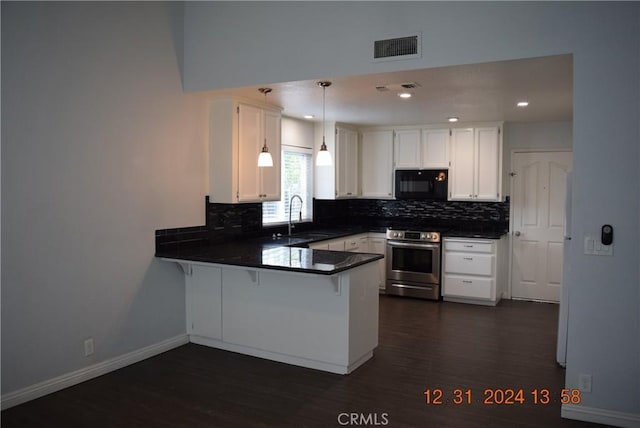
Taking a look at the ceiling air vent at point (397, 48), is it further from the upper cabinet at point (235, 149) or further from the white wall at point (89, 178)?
the white wall at point (89, 178)

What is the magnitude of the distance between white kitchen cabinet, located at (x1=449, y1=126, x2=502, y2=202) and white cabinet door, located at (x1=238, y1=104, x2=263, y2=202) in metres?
2.83

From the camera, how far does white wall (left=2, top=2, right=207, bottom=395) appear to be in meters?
3.29

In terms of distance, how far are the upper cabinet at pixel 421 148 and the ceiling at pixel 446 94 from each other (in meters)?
0.34

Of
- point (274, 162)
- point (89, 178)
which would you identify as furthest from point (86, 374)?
point (274, 162)

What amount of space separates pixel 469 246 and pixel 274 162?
268 centimetres

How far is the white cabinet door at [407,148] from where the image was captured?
6.88m

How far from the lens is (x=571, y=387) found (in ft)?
10.3

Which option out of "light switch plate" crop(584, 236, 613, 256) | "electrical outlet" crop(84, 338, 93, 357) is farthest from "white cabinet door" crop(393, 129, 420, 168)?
"electrical outlet" crop(84, 338, 93, 357)

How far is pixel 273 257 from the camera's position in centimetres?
412

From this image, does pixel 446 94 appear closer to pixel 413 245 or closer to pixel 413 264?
pixel 413 245

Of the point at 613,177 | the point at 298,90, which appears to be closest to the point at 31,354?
the point at 298,90

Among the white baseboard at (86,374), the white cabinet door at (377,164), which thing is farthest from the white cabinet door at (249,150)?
the white cabinet door at (377,164)

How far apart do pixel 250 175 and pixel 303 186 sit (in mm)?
1717

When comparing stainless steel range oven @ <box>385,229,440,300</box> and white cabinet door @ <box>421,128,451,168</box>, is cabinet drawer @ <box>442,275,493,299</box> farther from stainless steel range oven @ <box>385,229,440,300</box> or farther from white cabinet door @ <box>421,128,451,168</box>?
white cabinet door @ <box>421,128,451,168</box>
